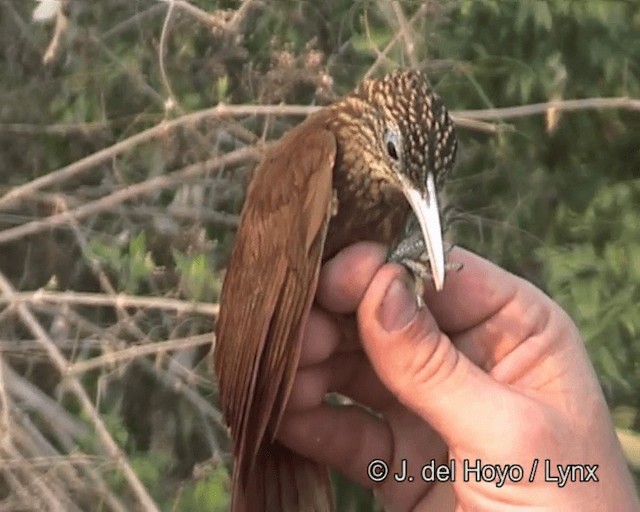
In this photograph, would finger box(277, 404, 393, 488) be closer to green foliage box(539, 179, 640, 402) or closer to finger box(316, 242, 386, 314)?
finger box(316, 242, 386, 314)

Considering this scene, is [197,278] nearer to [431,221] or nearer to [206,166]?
[206,166]

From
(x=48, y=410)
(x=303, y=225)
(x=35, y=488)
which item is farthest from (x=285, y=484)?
(x=48, y=410)

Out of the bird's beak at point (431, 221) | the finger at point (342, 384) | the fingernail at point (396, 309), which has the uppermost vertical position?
the bird's beak at point (431, 221)

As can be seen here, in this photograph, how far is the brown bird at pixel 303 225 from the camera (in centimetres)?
190

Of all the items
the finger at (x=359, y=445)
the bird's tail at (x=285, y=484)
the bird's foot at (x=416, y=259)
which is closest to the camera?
the bird's foot at (x=416, y=259)

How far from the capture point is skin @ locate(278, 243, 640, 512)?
180 cm

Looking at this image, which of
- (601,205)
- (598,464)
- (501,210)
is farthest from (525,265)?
(598,464)

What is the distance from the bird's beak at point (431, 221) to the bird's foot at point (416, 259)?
0.45 ft

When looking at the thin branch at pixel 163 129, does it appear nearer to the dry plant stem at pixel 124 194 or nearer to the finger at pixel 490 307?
the dry plant stem at pixel 124 194

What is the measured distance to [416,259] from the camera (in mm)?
2041

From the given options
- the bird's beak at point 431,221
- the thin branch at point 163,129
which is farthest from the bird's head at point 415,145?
the thin branch at point 163,129

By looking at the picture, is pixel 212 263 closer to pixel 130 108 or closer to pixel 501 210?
pixel 130 108

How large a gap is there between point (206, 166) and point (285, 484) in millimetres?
1285

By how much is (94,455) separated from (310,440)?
0.91 meters
